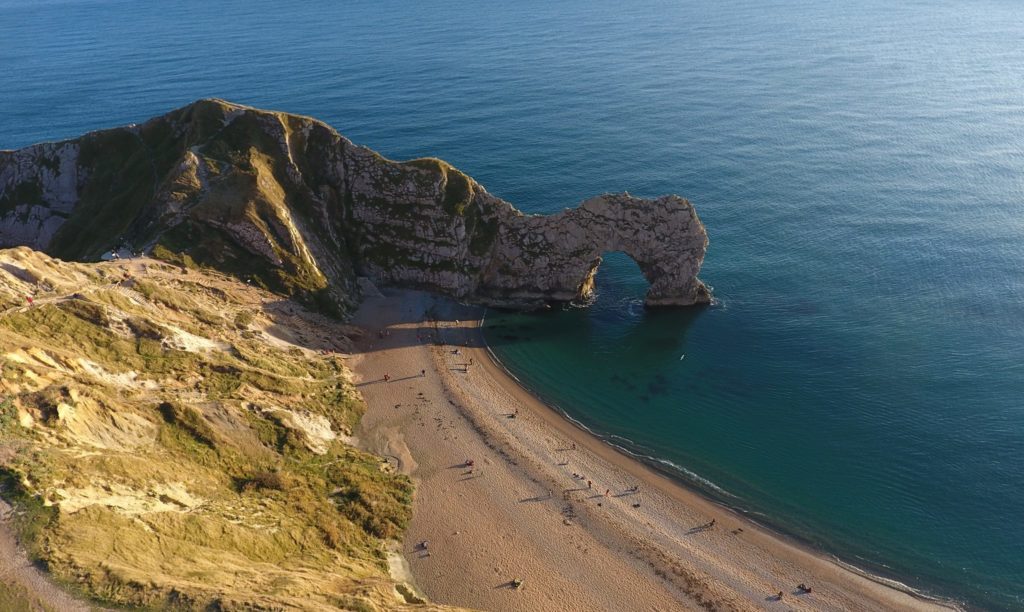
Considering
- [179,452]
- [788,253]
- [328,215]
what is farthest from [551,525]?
[788,253]

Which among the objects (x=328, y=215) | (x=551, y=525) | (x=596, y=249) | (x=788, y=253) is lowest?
(x=551, y=525)

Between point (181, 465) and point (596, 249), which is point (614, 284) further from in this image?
point (181, 465)

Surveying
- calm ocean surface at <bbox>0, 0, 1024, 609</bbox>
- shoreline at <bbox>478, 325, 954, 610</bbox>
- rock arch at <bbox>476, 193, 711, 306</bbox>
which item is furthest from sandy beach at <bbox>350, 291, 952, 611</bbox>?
rock arch at <bbox>476, 193, 711, 306</bbox>

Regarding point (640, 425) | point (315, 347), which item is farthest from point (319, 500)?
point (640, 425)

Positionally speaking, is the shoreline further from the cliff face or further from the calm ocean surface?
the cliff face

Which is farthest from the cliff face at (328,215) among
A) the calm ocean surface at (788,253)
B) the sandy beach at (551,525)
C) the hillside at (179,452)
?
the sandy beach at (551,525)

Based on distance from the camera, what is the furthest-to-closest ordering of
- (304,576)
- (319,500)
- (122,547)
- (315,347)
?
1. (315,347)
2. (319,500)
3. (304,576)
4. (122,547)

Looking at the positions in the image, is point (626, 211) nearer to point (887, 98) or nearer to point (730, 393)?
point (730, 393)

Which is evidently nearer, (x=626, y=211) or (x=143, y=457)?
(x=143, y=457)
